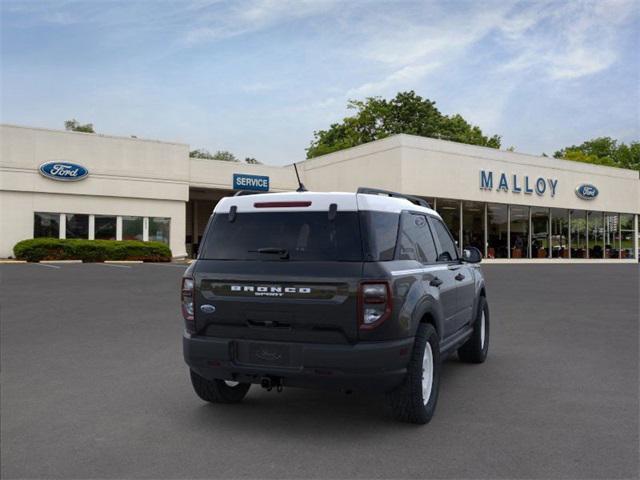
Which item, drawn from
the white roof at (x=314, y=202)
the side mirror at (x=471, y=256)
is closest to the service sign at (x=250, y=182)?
the side mirror at (x=471, y=256)

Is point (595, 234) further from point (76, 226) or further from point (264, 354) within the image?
point (264, 354)

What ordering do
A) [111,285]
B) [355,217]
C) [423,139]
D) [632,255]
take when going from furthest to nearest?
[632,255]
[423,139]
[111,285]
[355,217]

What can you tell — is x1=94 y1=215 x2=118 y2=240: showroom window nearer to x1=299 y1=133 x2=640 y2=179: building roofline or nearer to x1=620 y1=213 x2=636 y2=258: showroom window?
x1=299 y1=133 x2=640 y2=179: building roofline

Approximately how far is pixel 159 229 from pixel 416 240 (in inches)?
1243

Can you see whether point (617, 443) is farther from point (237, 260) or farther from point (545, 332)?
point (545, 332)

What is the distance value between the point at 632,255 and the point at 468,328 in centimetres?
4962

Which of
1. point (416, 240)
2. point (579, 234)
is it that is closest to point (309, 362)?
point (416, 240)

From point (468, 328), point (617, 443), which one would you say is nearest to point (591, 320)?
point (468, 328)

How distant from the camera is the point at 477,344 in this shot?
6855mm

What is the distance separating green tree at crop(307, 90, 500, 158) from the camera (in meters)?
61.5

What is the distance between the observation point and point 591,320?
10.6 m

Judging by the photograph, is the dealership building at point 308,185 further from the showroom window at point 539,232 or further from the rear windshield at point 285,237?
the rear windshield at point 285,237

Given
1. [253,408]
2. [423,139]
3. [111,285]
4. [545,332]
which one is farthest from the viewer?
[423,139]

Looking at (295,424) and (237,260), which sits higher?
(237,260)
